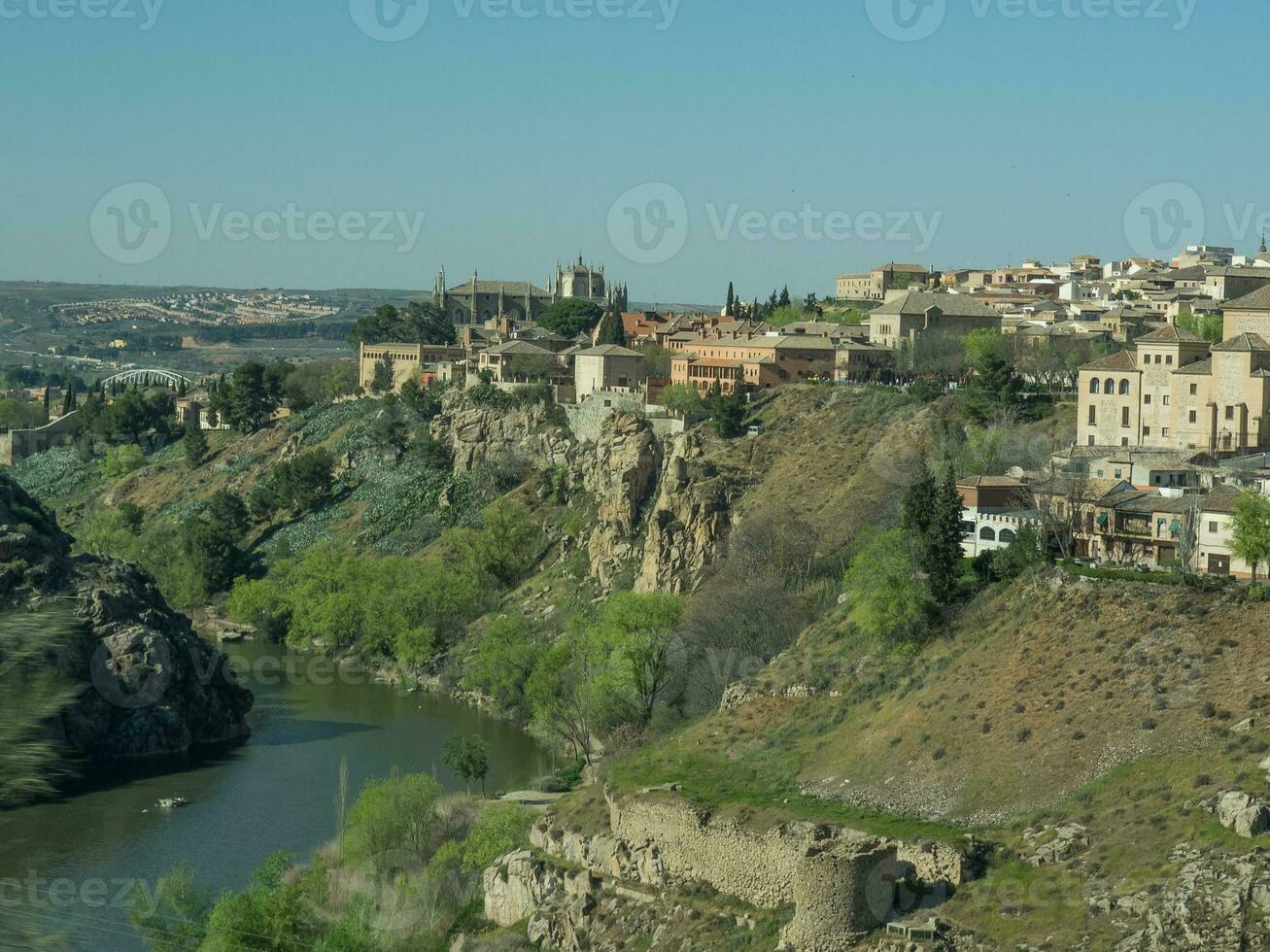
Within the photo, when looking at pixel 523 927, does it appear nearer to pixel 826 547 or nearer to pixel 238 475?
pixel 826 547

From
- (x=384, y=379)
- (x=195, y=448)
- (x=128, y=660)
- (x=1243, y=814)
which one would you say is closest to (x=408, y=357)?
(x=384, y=379)

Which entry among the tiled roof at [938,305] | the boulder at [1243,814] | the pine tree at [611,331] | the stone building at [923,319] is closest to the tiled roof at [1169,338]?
the stone building at [923,319]

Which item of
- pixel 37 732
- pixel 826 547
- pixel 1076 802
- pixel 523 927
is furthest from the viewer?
pixel 826 547

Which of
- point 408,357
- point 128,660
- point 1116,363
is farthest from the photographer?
point 408,357

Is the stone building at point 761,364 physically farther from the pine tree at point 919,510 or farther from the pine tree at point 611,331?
the pine tree at point 919,510

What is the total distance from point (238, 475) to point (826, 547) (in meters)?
37.6

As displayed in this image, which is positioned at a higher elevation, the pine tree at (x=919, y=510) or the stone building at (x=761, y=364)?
the stone building at (x=761, y=364)

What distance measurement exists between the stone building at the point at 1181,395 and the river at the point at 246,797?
1593cm

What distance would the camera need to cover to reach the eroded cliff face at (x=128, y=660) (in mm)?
43531

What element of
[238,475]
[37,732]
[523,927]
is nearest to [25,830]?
[523,927]

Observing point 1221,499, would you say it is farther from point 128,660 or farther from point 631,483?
point 128,660

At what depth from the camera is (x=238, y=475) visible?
74750 mm

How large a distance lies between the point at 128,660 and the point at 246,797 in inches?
309

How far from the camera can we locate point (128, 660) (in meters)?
45.2
